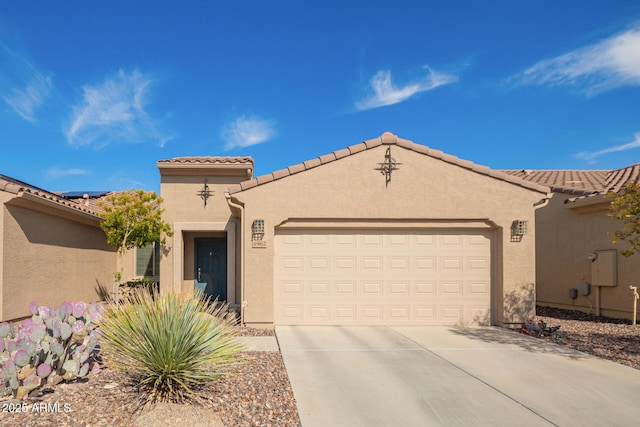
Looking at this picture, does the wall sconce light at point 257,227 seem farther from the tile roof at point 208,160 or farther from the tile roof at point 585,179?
the tile roof at point 585,179

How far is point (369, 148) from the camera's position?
370 inches

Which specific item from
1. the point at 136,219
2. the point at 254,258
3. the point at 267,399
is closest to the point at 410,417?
the point at 267,399

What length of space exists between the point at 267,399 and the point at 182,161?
890cm

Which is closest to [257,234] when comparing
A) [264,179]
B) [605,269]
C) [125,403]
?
[264,179]

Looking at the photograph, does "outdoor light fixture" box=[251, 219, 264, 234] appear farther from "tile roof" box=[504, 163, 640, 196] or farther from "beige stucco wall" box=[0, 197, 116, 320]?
"tile roof" box=[504, 163, 640, 196]

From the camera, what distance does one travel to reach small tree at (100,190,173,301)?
11992 mm

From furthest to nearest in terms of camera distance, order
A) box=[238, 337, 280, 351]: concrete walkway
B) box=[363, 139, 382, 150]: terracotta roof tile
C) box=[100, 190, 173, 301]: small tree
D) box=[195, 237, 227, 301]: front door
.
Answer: box=[195, 237, 227, 301]: front door → box=[100, 190, 173, 301]: small tree → box=[363, 139, 382, 150]: terracotta roof tile → box=[238, 337, 280, 351]: concrete walkway

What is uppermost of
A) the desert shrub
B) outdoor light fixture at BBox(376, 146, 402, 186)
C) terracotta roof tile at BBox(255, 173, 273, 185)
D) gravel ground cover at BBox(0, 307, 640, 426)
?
outdoor light fixture at BBox(376, 146, 402, 186)

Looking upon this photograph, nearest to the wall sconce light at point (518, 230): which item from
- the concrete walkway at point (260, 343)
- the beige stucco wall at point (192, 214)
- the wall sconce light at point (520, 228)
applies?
the wall sconce light at point (520, 228)

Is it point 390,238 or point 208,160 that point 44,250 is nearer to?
point 208,160

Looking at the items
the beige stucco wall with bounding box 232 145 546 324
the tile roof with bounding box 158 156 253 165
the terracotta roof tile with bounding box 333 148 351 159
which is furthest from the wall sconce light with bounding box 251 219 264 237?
the tile roof with bounding box 158 156 253 165

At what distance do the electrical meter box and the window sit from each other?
555 inches

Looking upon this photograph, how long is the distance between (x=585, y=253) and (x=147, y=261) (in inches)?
569

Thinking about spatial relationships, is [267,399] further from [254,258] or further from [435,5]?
[435,5]
